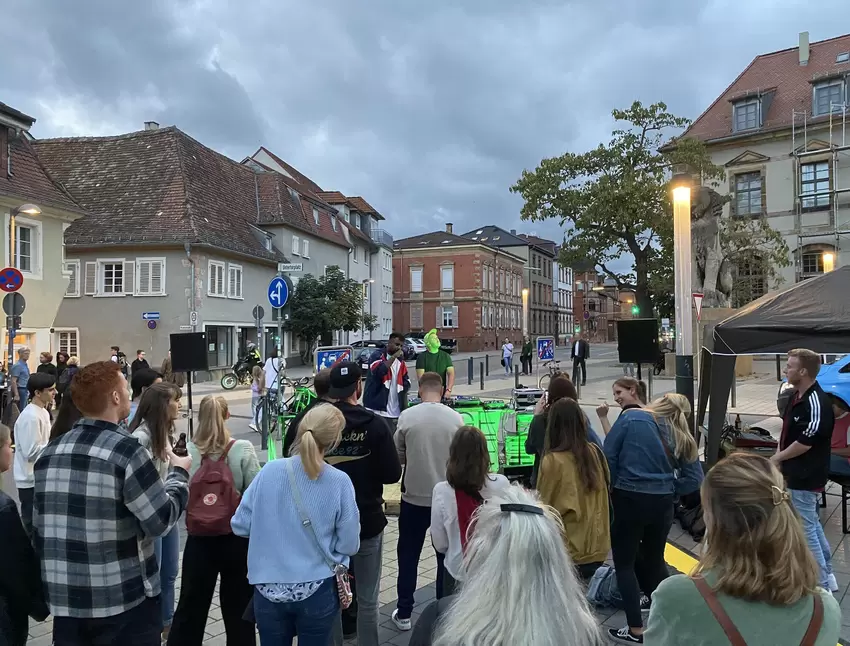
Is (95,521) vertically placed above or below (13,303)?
below

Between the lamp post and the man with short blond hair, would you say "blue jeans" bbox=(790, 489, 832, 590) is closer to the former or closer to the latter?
the man with short blond hair

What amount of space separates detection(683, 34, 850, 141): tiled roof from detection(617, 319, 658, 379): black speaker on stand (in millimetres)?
38184

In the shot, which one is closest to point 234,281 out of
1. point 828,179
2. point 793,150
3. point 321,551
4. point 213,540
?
point 213,540

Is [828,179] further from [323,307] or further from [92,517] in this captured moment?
[92,517]

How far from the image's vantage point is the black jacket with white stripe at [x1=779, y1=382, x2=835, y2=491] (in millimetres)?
5195

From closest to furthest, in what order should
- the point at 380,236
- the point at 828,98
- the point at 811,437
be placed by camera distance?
1. the point at 811,437
2. the point at 828,98
3. the point at 380,236

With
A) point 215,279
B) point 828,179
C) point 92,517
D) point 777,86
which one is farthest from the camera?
point 777,86

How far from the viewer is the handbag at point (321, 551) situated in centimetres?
300

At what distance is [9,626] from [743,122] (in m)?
48.8

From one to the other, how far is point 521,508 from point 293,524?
58.7 inches

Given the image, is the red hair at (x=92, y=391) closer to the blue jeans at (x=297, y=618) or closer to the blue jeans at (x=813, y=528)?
the blue jeans at (x=297, y=618)

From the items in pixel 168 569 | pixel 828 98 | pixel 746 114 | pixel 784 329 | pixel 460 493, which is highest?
pixel 746 114

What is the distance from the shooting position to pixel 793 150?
40.3 metres

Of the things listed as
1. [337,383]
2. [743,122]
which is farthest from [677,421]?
[743,122]
